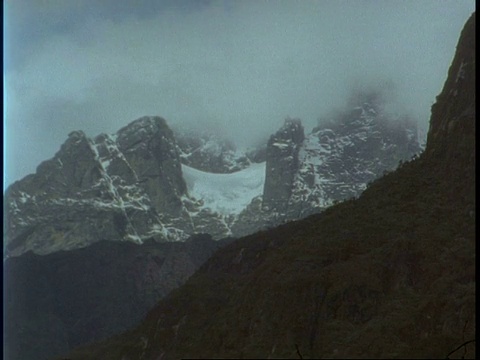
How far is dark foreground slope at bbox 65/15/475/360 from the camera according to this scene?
1357 cm

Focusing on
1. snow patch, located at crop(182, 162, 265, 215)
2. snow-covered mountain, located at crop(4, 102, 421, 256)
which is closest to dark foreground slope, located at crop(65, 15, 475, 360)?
snow-covered mountain, located at crop(4, 102, 421, 256)

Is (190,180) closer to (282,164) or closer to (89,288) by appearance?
(89,288)

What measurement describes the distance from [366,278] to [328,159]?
50.3ft

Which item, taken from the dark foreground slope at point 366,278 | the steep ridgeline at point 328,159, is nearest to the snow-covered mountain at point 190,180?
the steep ridgeline at point 328,159

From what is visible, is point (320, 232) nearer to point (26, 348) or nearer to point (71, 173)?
point (26, 348)

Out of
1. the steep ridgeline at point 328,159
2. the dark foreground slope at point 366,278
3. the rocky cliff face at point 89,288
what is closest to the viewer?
the dark foreground slope at point 366,278

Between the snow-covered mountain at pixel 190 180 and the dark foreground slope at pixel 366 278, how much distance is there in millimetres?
4119

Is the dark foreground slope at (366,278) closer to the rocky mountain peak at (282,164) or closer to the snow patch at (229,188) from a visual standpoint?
the rocky mountain peak at (282,164)

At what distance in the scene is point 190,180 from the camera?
4853 centimetres

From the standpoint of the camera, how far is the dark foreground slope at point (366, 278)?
1357cm

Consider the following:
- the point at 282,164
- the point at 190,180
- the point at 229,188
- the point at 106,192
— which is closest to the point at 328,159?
the point at 282,164

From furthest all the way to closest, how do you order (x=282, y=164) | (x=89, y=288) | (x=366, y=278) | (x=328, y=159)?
1. (x=89, y=288)
2. (x=282, y=164)
3. (x=328, y=159)
4. (x=366, y=278)

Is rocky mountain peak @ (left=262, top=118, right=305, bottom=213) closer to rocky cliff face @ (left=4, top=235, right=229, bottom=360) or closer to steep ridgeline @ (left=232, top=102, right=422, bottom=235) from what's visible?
steep ridgeline @ (left=232, top=102, right=422, bottom=235)

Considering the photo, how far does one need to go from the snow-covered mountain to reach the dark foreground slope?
412 cm
